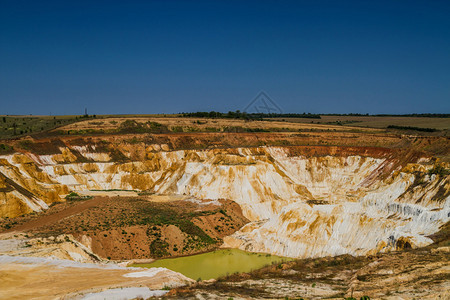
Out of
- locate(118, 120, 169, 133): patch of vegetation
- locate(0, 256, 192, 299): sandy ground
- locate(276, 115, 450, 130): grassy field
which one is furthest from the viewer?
locate(276, 115, 450, 130): grassy field

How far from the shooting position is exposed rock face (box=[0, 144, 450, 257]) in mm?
36938

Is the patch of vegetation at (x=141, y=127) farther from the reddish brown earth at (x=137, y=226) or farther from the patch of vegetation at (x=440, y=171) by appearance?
the patch of vegetation at (x=440, y=171)

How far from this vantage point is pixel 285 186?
201 ft

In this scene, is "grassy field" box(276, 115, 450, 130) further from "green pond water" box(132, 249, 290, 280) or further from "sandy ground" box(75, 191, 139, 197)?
"green pond water" box(132, 249, 290, 280)

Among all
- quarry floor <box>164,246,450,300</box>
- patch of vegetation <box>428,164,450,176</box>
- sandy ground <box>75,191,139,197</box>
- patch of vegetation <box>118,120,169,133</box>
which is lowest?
quarry floor <box>164,246,450,300</box>

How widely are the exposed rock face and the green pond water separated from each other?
1.71m

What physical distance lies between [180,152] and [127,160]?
986 cm

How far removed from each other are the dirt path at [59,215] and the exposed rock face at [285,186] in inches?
141

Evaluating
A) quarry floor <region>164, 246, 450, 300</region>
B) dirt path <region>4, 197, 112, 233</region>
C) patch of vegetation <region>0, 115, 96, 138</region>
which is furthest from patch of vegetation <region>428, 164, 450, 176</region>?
patch of vegetation <region>0, 115, 96, 138</region>

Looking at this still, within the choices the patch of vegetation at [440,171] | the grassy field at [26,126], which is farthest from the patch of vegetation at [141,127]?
the patch of vegetation at [440,171]

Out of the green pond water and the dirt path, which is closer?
the green pond water

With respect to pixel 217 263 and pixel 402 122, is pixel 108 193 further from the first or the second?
pixel 402 122

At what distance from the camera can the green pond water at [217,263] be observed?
3500 cm

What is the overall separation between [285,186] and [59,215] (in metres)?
32.0
